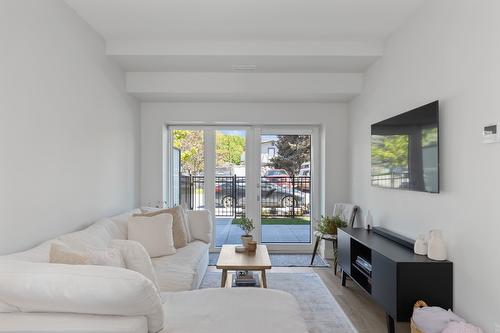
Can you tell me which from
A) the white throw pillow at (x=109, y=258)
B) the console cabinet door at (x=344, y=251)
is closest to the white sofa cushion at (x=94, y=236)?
the white throw pillow at (x=109, y=258)

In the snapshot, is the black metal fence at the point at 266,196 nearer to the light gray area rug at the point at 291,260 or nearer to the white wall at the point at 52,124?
the light gray area rug at the point at 291,260

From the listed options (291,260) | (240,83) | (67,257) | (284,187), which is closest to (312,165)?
(284,187)

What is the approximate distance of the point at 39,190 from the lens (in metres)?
2.57

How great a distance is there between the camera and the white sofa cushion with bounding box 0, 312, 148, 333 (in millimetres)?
1376

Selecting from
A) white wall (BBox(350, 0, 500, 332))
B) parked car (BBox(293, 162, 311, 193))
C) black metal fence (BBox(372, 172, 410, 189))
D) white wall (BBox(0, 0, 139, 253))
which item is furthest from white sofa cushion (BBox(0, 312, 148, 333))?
parked car (BBox(293, 162, 311, 193))

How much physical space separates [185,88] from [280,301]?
3.19 m

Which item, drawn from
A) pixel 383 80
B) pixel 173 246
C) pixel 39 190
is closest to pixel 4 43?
pixel 39 190

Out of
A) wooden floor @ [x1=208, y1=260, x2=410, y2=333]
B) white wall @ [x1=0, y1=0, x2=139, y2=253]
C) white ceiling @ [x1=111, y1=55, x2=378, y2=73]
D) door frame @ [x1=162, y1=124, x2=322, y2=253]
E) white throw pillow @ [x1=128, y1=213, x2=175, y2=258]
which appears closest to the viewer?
white wall @ [x1=0, y1=0, x2=139, y2=253]

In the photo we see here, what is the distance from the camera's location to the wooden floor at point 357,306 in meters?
2.90

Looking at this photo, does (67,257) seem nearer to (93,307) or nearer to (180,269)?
(93,307)

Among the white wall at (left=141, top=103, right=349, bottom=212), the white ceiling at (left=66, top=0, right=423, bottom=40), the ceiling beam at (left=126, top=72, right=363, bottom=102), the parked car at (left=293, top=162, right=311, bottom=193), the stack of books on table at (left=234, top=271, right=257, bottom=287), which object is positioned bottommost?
the stack of books on table at (left=234, top=271, right=257, bottom=287)

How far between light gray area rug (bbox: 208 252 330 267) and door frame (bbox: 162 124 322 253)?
6.9 inches

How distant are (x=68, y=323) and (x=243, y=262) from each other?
1.97 metres

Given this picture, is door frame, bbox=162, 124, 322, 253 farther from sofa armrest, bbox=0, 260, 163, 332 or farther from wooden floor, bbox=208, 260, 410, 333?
sofa armrest, bbox=0, 260, 163, 332
